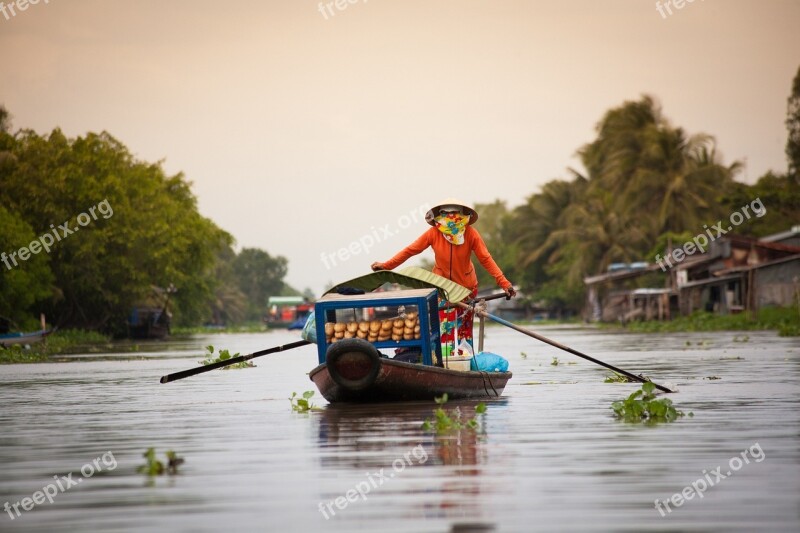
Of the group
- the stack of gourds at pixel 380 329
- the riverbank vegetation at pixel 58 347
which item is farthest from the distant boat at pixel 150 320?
the stack of gourds at pixel 380 329

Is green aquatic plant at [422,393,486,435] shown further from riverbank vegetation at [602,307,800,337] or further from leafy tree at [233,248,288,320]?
leafy tree at [233,248,288,320]

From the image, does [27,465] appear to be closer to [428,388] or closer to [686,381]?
[428,388]

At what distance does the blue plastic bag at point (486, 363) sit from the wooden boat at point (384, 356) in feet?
0.83

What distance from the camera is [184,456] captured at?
27.3ft

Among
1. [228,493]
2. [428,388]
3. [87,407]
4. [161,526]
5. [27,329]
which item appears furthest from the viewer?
[27,329]

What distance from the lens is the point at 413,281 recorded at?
1204 centimetres

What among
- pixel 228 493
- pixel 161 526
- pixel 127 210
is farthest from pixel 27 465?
pixel 127 210

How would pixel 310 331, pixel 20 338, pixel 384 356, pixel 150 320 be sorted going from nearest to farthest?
pixel 384 356 < pixel 310 331 < pixel 20 338 < pixel 150 320

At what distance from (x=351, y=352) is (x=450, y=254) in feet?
6.81

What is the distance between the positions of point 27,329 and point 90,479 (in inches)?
1512

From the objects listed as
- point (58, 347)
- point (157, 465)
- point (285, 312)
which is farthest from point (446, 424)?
point (285, 312)

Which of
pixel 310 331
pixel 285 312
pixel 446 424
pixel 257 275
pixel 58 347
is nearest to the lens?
pixel 446 424

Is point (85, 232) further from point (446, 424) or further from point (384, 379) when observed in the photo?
point (446, 424)

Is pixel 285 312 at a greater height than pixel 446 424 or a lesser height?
greater
